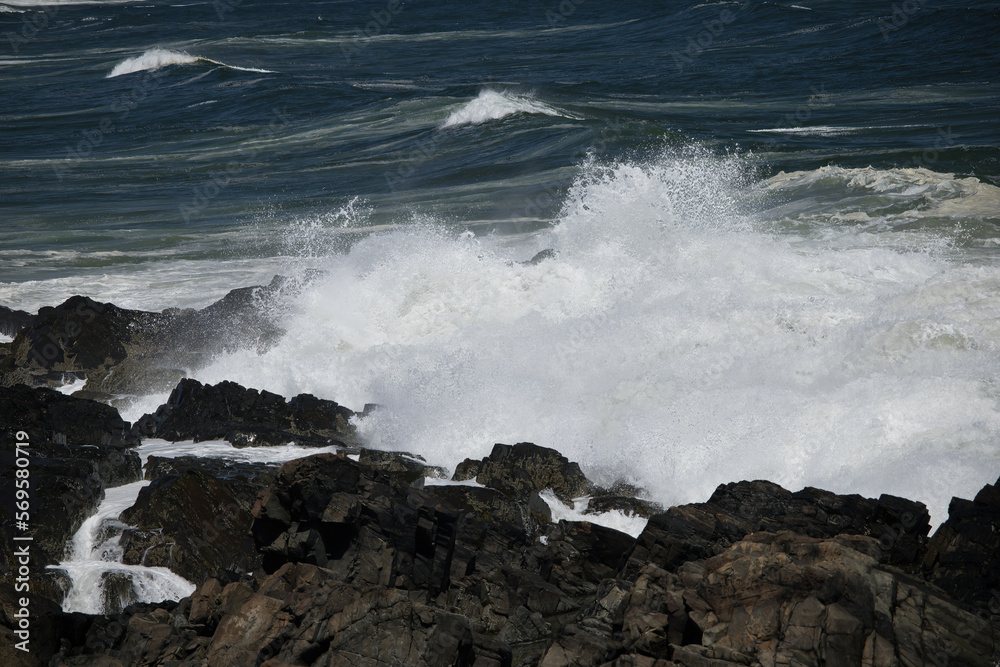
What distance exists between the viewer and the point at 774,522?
6348mm

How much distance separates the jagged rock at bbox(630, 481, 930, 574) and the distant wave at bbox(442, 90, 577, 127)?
18433 millimetres

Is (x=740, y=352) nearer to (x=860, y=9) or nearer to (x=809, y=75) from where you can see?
(x=809, y=75)

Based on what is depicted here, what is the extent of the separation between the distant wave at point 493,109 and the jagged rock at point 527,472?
17.2 m

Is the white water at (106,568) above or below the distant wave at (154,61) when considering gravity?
below

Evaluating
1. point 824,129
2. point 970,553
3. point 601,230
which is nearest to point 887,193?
point 601,230

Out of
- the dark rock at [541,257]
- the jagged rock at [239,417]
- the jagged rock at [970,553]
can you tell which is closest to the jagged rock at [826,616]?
the jagged rock at [970,553]

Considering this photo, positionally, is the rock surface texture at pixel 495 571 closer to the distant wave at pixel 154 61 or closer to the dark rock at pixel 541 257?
the dark rock at pixel 541 257

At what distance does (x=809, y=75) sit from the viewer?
26.9 meters

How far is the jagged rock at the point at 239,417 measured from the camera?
360 inches

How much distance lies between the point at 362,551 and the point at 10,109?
30.5 meters

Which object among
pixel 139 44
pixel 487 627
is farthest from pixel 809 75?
pixel 139 44

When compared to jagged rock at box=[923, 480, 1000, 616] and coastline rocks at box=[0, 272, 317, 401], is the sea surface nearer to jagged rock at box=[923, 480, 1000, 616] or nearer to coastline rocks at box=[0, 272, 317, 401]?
coastline rocks at box=[0, 272, 317, 401]

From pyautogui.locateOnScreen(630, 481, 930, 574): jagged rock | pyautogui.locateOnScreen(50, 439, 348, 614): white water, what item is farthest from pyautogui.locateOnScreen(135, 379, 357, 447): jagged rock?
pyautogui.locateOnScreen(630, 481, 930, 574): jagged rock

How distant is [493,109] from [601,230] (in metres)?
11.4
